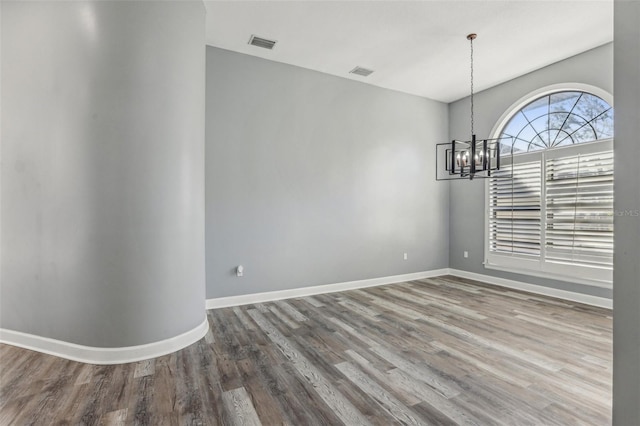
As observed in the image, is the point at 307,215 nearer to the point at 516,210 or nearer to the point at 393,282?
the point at 393,282

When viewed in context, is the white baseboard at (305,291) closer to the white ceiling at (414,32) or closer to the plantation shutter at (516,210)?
the plantation shutter at (516,210)

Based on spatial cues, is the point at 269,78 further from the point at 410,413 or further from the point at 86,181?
the point at 410,413

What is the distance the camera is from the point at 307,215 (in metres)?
4.67

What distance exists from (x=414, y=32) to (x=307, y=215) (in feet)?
9.03

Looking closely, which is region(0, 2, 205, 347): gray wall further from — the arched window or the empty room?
the arched window

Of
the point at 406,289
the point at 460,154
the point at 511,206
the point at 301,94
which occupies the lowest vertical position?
the point at 406,289

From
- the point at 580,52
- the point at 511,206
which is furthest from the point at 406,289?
the point at 580,52

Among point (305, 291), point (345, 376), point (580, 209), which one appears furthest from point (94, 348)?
point (580, 209)

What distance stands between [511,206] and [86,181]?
572cm

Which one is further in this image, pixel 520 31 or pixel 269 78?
pixel 269 78

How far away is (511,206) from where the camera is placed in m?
5.12

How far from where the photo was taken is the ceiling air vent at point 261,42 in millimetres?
3836

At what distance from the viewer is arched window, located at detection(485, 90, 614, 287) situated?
13.4 ft

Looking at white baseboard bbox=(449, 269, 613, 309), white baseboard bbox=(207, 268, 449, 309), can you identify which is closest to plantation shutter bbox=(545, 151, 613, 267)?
white baseboard bbox=(449, 269, 613, 309)
